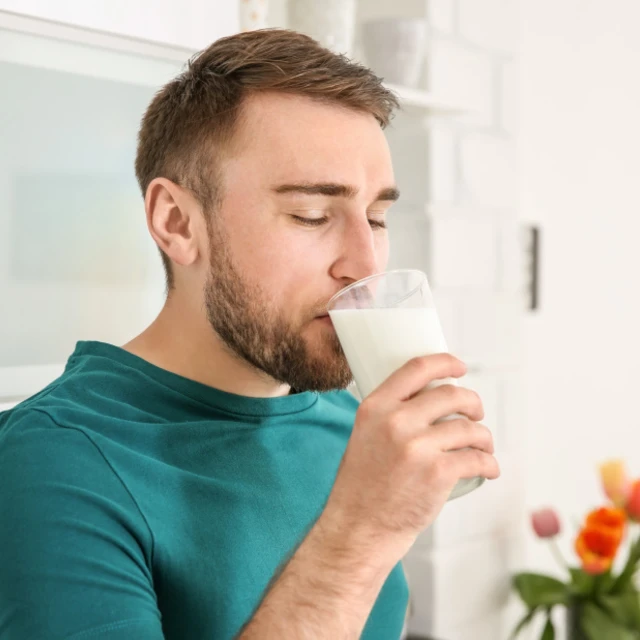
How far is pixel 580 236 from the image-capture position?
7.79ft

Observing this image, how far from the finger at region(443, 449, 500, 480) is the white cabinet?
0.57 metres

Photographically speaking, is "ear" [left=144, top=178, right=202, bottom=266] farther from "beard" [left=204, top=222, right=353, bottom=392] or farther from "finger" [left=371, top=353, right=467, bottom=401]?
"finger" [left=371, top=353, right=467, bottom=401]

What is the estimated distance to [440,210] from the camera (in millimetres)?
1832

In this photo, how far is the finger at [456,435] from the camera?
2.60ft

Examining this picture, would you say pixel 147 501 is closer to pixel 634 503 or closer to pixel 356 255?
pixel 356 255

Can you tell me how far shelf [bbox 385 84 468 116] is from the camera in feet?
5.44

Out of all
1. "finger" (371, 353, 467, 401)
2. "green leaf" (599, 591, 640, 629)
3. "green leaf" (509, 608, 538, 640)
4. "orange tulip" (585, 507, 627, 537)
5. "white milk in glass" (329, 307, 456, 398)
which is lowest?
"green leaf" (509, 608, 538, 640)

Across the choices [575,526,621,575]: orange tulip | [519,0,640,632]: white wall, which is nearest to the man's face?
[575,526,621,575]: orange tulip

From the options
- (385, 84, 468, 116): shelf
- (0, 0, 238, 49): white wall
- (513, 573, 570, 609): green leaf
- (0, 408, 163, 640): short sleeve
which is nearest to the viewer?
(0, 408, 163, 640): short sleeve

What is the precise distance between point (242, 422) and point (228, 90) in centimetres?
39

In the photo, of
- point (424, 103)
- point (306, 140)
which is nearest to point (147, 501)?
point (306, 140)

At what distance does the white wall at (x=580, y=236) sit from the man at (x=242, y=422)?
4.02ft

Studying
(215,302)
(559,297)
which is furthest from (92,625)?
(559,297)

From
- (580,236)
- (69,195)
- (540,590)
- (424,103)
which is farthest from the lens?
(580,236)
